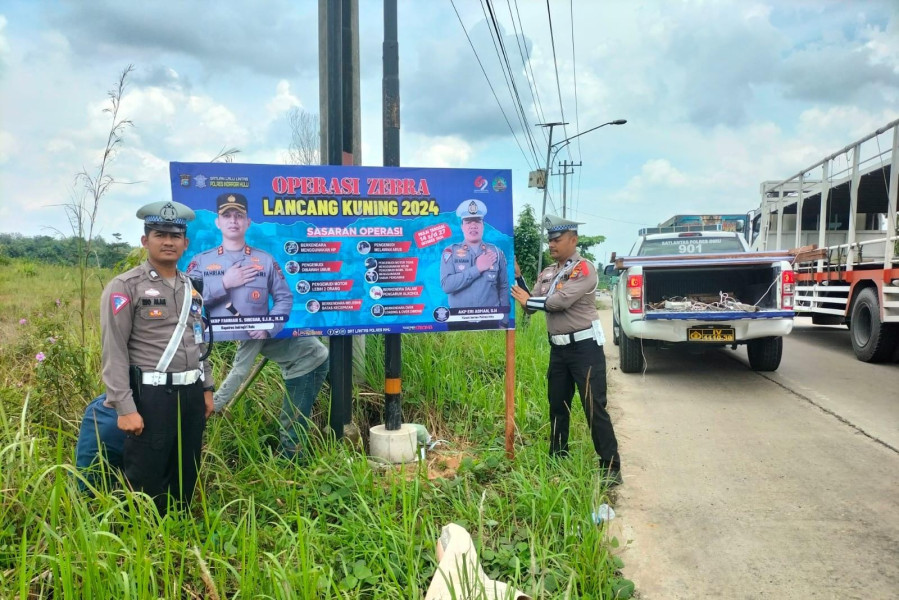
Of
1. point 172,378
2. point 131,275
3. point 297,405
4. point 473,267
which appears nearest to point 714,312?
point 473,267

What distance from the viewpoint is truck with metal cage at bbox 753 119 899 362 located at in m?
7.84

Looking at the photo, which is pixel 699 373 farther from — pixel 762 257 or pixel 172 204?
pixel 172 204

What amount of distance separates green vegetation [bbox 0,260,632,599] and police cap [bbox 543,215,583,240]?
149cm

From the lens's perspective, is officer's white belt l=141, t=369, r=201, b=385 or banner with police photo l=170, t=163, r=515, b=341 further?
banner with police photo l=170, t=163, r=515, b=341

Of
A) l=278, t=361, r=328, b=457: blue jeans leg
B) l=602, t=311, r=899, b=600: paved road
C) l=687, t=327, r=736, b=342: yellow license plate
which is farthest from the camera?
l=687, t=327, r=736, b=342: yellow license plate

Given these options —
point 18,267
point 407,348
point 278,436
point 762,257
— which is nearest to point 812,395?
point 762,257

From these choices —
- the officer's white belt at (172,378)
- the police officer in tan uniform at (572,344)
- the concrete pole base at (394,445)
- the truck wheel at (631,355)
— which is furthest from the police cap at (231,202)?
the truck wheel at (631,355)

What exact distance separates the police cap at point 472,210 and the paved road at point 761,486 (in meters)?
2.09

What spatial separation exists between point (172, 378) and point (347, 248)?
4.82 ft

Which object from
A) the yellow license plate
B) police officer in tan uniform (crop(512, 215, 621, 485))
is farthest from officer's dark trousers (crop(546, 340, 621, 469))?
the yellow license plate

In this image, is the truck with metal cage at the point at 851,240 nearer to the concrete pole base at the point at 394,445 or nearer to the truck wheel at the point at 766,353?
the truck wheel at the point at 766,353

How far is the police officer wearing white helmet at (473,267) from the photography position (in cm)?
419

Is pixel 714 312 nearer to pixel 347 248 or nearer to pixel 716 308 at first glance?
pixel 716 308

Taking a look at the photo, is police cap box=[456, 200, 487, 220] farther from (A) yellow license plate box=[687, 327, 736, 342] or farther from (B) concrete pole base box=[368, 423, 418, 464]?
(A) yellow license plate box=[687, 327, 736, 342]
